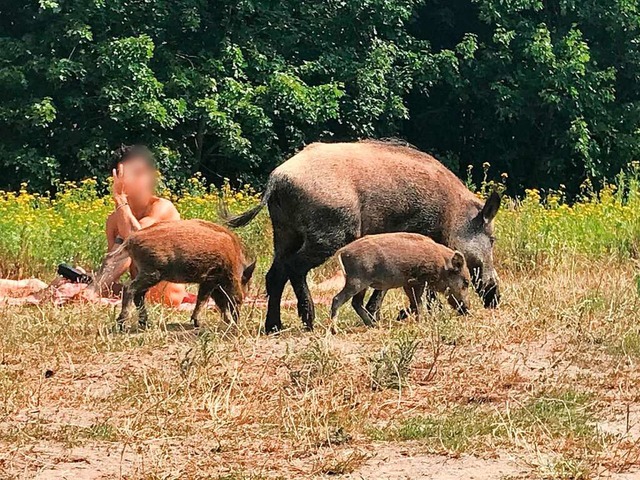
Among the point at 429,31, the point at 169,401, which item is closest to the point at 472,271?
the point at 169,401

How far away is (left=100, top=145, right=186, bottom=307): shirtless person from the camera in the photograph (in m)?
9.59

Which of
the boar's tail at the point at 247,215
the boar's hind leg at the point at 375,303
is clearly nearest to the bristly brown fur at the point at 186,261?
the boar's tail at the point at 247,215

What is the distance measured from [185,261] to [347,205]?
1.21 metres

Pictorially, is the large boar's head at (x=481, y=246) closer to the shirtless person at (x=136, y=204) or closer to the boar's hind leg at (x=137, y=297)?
the shirtless person at (x=136, y=204)

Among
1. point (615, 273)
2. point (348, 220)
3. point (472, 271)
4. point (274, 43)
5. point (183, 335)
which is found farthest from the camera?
point (274, 43)

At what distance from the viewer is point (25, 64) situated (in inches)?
813

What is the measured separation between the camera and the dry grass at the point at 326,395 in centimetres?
489

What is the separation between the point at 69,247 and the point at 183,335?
4837 millimetres

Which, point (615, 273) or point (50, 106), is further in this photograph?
point (50, 106)

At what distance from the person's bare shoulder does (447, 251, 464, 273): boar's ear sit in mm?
2659

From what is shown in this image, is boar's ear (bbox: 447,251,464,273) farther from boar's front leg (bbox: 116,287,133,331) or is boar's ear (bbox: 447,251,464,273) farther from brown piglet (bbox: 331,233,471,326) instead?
boar's front leg (bbox: 116,287,133,331)

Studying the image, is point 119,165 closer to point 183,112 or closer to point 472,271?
point 472,271

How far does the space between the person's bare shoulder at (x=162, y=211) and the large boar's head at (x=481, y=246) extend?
98.7 inches

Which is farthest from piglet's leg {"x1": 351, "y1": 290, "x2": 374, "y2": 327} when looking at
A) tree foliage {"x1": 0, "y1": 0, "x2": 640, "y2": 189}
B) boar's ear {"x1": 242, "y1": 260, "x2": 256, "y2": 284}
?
tree foliage {"x1": 0, "y1": 0, "x2": 640, "y2": 189}
